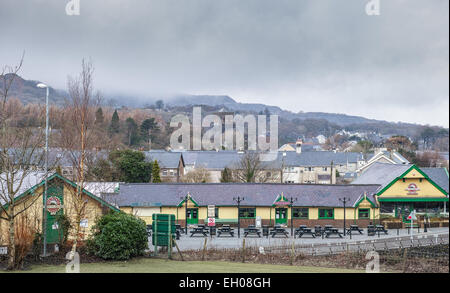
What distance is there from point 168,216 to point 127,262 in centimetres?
336

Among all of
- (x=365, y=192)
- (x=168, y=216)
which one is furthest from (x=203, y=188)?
(x=168, y=216)

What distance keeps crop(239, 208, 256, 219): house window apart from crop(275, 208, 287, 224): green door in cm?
216

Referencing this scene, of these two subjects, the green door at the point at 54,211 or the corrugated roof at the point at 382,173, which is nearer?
the green door at the point at 54,211

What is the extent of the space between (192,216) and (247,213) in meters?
5.15

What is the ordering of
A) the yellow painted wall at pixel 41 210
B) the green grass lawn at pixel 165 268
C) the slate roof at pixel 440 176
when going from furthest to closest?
the slate roof at pixel 440 176 < the yellow painted wall at pixel 41 210 < the green grass lawn at pixel 165 268

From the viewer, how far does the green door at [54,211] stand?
79.5 ft

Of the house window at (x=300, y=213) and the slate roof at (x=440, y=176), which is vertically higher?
the slate roof at (x=440, y=176)

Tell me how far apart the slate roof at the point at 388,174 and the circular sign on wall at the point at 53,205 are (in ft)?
110

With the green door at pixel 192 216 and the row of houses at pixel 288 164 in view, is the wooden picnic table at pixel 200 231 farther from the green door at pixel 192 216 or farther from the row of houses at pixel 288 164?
the row of houses at pixel 288 164

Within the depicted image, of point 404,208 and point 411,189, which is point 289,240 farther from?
point 404,208

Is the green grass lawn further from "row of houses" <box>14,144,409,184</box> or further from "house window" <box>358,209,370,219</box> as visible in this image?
"row of houses" <box>14,144,409,184</box>

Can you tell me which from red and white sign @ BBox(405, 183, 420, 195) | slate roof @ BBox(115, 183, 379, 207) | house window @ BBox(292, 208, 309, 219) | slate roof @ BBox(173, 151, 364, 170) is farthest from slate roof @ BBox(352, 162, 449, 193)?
slate roof @ BBox(173, 151, 364, 170)

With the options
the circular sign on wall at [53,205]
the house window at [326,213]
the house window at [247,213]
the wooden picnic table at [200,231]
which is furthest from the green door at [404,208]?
the circular sign on wall at [53,205]

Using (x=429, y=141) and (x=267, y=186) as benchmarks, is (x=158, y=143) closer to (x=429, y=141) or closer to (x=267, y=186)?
(x=429, y=141)
